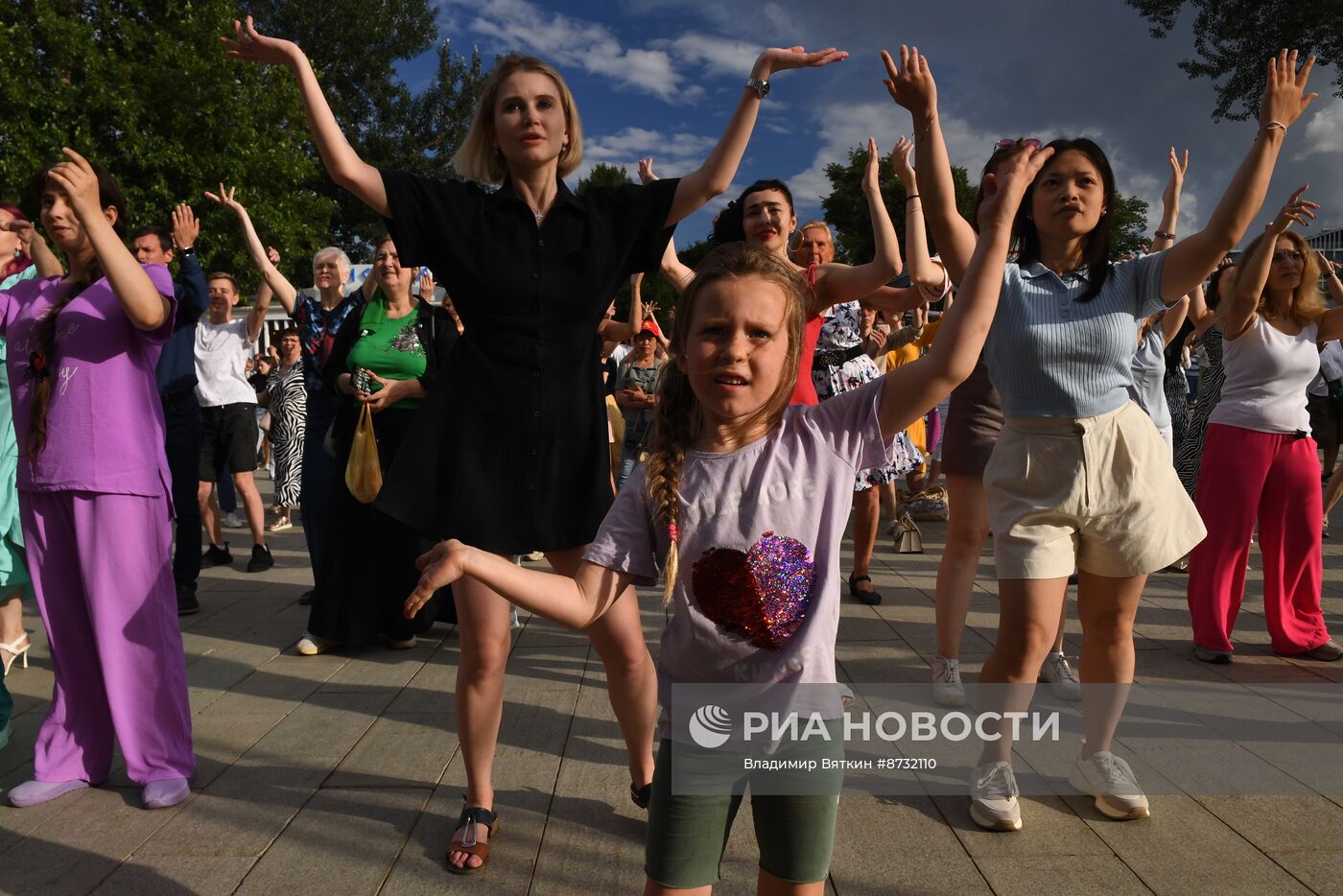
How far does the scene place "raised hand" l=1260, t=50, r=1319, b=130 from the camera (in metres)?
2.66

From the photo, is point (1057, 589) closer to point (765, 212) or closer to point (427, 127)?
point (765, 212)

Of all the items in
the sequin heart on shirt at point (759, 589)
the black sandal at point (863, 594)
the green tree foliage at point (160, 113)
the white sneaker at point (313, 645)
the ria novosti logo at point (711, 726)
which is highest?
the green tree foliage at point (160, 113)

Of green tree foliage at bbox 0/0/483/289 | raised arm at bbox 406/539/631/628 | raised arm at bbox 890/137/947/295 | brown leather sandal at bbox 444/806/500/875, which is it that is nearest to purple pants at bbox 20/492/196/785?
brown leather sandal at bbox 444/806/500/875

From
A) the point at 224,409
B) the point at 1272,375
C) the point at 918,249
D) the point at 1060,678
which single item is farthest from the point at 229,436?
the point at 1272,375

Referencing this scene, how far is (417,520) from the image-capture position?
2584mm

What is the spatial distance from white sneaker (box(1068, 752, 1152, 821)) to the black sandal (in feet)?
8.87

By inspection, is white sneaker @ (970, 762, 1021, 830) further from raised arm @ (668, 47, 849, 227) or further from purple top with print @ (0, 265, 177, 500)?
purple top with print @ (0, 265, 177, 500)

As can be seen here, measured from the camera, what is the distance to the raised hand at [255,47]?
248 cm

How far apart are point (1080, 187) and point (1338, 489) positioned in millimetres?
4700

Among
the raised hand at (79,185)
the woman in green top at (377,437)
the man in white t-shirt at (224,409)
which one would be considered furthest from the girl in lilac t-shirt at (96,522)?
the man in white t-shirt at (224,409)

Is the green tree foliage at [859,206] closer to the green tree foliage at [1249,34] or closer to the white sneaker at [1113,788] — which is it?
the green tree foliage at [1249,34]

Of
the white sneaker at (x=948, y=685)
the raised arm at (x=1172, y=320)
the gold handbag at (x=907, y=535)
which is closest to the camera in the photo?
the white sneaker at (x=948, y=685)

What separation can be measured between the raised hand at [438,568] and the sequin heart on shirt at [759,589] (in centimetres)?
51

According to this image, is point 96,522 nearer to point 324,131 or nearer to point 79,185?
point 79,185
